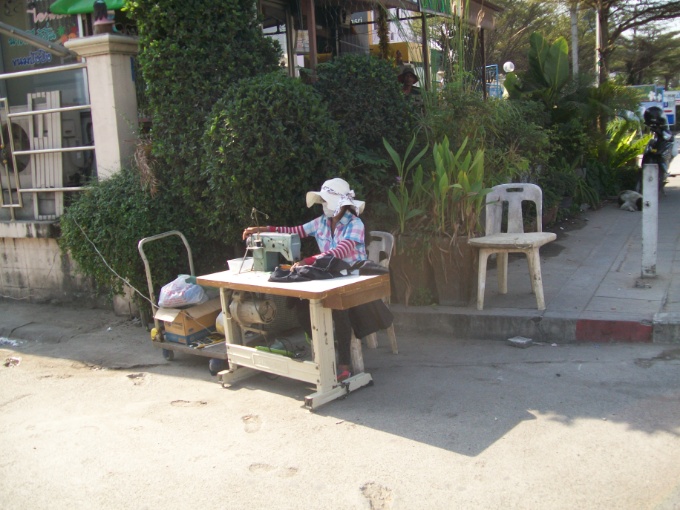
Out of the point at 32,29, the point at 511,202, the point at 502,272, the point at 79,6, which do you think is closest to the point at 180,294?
the point at 502,272

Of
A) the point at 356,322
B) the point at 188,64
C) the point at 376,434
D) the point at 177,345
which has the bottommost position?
the point at 376,434

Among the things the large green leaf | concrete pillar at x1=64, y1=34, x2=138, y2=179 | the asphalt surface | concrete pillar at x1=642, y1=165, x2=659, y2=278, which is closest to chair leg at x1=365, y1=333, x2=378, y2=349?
the asphalt surface

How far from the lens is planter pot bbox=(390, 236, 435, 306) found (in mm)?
5969

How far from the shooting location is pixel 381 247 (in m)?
5.48

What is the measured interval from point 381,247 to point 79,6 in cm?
446

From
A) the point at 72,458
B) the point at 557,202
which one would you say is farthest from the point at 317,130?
the point at 557,202

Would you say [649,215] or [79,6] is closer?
[649,215]

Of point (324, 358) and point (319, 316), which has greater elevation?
point (319, 316)

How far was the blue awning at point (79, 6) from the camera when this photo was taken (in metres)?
6.81

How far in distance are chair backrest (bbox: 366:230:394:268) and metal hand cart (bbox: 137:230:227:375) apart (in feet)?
4.63

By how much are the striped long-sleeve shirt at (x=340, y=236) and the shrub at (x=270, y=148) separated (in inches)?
18.7

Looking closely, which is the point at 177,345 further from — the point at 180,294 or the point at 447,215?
the point at 447,215

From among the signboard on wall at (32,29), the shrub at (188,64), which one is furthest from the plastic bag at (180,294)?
the signboard on wall at (32,29)

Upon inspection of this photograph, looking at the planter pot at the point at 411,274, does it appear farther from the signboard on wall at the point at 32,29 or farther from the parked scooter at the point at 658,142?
the parked scooter at the point at 658,142
